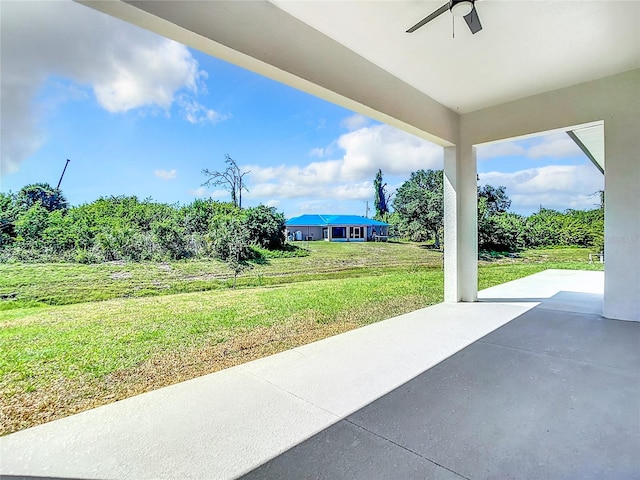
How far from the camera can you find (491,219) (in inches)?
280

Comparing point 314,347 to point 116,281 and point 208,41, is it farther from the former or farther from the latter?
point 208,41

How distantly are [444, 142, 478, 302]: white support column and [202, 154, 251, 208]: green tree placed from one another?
10.7 ft

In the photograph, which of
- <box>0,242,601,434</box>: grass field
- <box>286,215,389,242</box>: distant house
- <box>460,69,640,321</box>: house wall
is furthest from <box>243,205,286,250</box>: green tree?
<box>460,69,640,321</box>: house wall

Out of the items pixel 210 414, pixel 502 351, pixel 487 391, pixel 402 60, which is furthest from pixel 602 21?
pixel 210 414

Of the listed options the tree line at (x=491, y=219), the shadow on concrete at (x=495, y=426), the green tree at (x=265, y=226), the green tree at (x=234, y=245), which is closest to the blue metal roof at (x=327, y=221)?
the green tree at (x=265, y=226)

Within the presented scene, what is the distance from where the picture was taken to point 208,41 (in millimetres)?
2225

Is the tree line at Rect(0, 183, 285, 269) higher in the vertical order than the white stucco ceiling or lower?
lower

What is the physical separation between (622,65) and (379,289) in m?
3.98

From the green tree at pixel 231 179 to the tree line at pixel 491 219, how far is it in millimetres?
3042

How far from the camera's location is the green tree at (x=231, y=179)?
3545mm

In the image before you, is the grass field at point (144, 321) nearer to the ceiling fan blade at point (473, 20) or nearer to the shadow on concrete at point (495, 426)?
the shadow on concrete at point (495, 426)

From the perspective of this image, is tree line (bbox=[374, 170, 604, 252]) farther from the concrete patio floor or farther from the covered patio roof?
the concrete patio floor

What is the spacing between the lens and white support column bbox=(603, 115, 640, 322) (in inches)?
147

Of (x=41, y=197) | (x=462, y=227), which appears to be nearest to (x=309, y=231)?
(x=462, y=227)
